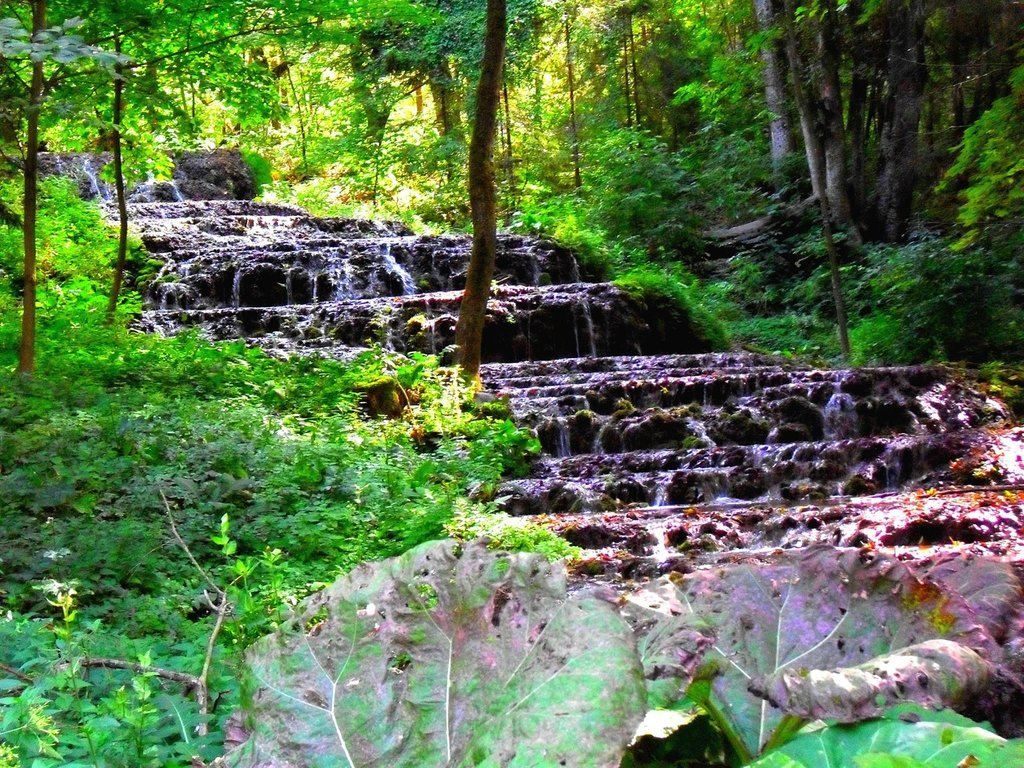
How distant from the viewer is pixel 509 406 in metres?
9.32

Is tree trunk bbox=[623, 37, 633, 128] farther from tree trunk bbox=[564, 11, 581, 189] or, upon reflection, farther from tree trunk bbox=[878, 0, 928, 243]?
tree trunk bbox=[878, 0, 928, 243]

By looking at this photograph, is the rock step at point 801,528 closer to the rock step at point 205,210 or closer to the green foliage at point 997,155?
the green foliage at point 997,155

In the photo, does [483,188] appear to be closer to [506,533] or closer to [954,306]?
[506,533]

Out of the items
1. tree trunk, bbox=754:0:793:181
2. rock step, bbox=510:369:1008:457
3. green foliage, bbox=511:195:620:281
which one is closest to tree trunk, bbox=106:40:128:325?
rock step, bbox=510:369:1008:457

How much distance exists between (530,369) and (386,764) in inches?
405

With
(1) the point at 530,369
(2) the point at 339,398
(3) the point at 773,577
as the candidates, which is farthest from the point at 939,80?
(3) the point at 773,577

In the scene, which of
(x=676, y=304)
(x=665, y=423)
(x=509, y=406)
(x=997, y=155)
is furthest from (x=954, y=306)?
(x=509, y=406)

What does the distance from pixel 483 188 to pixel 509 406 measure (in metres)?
2.37

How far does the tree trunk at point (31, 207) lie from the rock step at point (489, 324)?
3.98 meters

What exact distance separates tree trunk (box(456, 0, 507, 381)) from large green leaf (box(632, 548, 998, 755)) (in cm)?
757

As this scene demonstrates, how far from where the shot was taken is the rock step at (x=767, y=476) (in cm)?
729

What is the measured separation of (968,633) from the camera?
1.24 meters

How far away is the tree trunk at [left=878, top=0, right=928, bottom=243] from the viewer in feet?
52.4

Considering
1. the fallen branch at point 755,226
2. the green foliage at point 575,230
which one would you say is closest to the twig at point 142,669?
the green foliage at point 575,230
